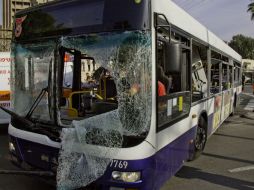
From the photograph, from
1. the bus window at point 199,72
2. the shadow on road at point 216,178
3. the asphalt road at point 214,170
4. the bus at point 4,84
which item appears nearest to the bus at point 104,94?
the bus window at point 199,72

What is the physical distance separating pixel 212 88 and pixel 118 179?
451 centimetres

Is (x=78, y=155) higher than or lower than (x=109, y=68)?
lower

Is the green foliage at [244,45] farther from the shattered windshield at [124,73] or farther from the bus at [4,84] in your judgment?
the shattered windshield at [124,73]

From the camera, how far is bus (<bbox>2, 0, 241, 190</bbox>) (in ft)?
12.9

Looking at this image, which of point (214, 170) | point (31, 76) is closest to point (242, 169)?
point (214, 170)

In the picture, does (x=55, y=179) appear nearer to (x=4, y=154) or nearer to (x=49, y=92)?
(x=49, y=92)

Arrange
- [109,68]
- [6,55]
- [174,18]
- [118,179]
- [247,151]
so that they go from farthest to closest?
1. [6,55]
2. [247,151]
3. [174,18]
4. [109,68]
5. [118,179]

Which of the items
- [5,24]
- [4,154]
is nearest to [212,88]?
[4,154]

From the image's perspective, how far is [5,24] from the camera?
34.7 meters

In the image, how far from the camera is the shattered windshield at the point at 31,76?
457 cm

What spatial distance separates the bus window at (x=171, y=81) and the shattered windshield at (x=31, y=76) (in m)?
1.35

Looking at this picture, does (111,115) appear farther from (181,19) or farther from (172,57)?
(181,19)

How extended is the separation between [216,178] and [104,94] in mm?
2597

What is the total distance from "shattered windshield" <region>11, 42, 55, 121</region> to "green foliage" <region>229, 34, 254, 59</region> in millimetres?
82445
